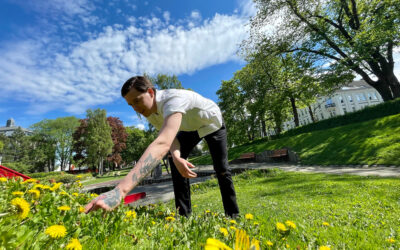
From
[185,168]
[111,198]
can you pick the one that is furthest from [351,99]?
[111,198]

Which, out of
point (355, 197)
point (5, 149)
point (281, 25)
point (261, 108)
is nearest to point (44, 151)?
point (5, 149)

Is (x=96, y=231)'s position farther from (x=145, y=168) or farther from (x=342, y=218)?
(x=342, y=218)

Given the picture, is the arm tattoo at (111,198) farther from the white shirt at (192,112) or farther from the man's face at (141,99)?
the man's face at (141,99)

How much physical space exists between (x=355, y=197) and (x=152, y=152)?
384 centimetres

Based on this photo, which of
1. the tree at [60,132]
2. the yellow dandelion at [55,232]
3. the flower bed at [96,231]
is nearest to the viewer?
the yellow dandelion at [55,232]

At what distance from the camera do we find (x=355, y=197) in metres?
3.31

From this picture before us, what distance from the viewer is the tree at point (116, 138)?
39188mm

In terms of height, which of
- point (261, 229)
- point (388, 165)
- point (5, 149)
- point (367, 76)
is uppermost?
point (5, 149)

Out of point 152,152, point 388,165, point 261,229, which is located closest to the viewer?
point 152,152

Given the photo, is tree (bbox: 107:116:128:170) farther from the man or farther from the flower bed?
the flower bed

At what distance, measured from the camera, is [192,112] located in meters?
2.34

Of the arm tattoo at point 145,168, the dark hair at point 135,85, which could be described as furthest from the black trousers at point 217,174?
the arm tattoo at point 145,168

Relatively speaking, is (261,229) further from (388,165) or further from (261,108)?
(261,108)

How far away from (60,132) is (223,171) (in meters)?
53.9
